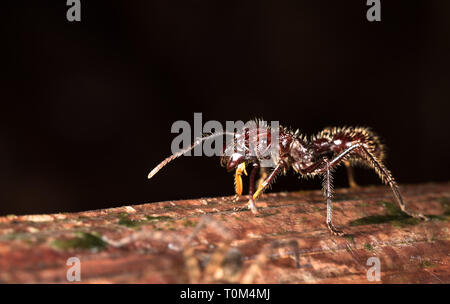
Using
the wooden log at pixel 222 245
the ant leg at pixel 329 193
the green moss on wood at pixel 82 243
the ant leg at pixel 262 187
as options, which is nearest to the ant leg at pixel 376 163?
the ant leg at pixel 329 193

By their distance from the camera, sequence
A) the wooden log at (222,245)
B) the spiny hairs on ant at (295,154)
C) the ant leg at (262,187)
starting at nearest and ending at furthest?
1. the wooden log at (222,245)
2. the ant leg at (262,187)
3. the spiny hairs on ant at (295,154)

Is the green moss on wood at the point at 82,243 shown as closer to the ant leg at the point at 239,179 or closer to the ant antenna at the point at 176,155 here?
the ant antenna at the point at 176,155

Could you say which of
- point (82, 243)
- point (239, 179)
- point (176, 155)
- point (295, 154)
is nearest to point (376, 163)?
point (295, 154)

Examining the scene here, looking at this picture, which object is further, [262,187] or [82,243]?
[262,187]

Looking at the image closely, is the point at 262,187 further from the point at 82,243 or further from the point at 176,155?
the point at 82,243

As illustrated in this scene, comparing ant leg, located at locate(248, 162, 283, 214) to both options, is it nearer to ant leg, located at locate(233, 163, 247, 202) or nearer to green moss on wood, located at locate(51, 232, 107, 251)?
ant leg, located at locate(233, 163, 247, 202)

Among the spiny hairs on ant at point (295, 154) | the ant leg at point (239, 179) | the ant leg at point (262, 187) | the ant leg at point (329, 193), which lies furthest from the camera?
the ant leg at point (239, 179)

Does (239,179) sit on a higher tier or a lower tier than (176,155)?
lower
